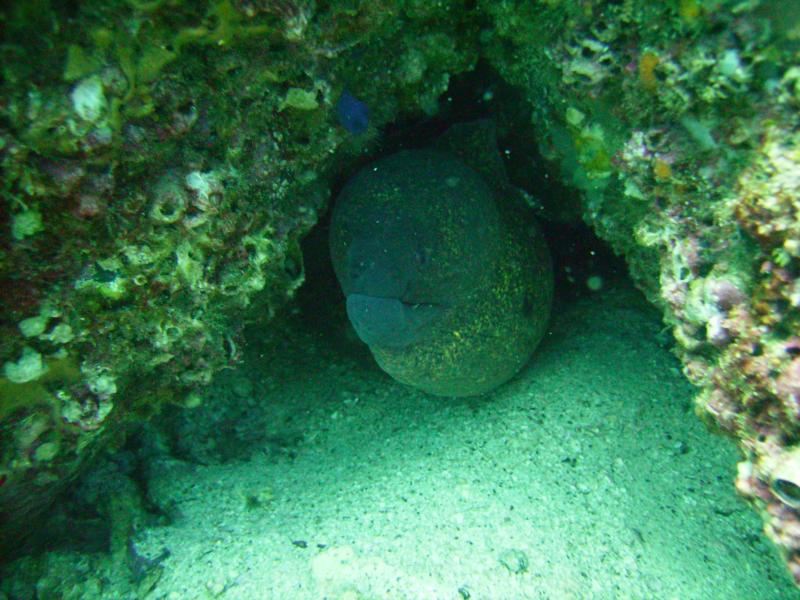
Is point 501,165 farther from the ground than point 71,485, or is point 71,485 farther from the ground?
point 501,165

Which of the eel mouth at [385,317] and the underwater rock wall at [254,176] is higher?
the underwater rock wall at [254,176]

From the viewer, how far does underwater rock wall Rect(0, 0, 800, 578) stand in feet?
4.87

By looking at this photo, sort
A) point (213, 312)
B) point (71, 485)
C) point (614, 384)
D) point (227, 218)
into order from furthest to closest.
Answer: point (614, 384) → point (71, 485) → point (213, 312) → point (227, 218)

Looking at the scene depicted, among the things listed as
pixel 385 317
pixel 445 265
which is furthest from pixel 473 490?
pixel 445 265

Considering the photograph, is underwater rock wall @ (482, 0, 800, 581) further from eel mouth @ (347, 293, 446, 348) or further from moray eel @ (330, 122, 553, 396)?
eel mouth @ (347, 293, 446, 348)

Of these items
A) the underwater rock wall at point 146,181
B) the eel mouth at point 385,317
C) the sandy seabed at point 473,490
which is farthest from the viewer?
the eel mouth at point 385,317

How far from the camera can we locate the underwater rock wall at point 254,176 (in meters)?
1.48

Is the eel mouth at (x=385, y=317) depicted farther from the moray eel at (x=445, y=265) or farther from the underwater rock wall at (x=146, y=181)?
the underwater rock wall at (x=146, y=181)

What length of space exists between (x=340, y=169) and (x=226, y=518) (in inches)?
79.8

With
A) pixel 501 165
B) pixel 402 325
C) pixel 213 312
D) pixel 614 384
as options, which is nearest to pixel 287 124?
pixel 213 312

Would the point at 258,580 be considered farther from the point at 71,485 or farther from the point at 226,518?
the point at 71,485

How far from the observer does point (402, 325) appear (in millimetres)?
2627

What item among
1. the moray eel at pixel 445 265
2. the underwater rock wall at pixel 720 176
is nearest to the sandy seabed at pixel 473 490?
the moray eel at pixel 445 265

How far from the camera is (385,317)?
2545 millimetres
